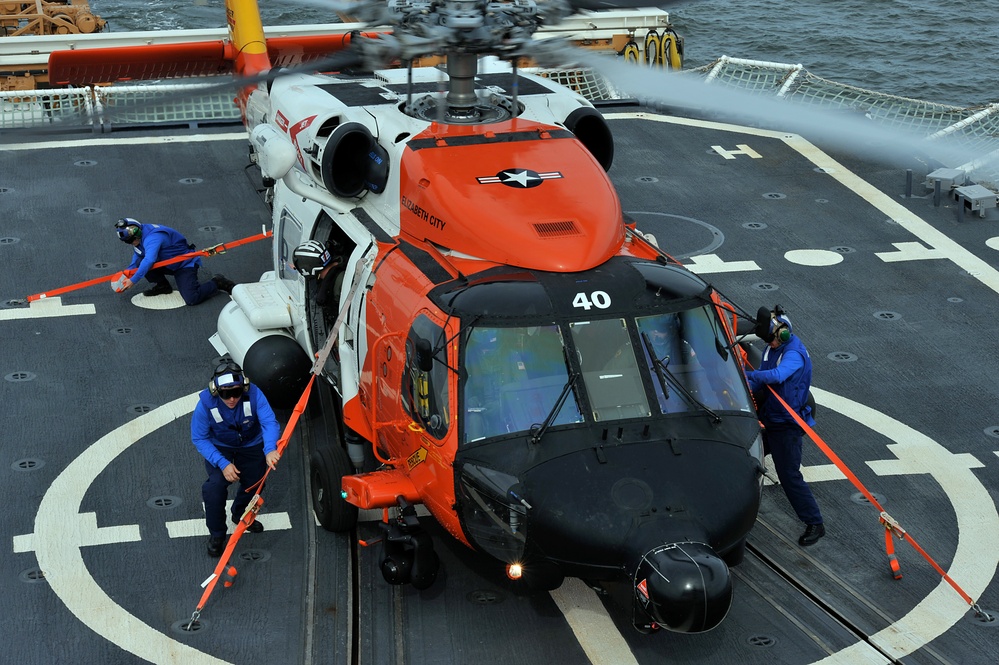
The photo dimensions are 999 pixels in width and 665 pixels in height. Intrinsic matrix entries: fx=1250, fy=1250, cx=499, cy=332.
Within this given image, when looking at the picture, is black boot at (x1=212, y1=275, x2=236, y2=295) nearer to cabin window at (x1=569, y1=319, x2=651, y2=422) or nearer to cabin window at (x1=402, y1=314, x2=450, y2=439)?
cabin window at (x1=402, y1=314, x2=450, y2=439)

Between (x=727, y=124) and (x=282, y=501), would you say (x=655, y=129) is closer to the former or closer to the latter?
(x=727, y=124)

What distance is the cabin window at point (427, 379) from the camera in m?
9.61

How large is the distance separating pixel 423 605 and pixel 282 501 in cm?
219

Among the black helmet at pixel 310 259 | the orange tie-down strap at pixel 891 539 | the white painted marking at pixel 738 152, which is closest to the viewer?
the orange tie-down strap at pixel 891 539

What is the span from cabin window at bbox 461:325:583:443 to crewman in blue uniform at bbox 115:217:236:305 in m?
6.87

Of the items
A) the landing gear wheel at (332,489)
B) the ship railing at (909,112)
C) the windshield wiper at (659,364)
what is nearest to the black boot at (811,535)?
the windshield wiper at (659,364)

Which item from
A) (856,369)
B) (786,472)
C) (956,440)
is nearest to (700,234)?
(856,369)

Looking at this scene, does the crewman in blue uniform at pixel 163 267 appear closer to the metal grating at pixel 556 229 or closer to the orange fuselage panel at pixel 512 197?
the orange fuselage panel at pixel 512 197

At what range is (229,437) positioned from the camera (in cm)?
1041

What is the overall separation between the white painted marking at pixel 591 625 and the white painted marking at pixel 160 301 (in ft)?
24.0

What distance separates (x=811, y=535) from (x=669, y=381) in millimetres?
2321

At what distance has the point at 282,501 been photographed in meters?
11.6

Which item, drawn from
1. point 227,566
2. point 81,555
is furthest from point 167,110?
point 227,566

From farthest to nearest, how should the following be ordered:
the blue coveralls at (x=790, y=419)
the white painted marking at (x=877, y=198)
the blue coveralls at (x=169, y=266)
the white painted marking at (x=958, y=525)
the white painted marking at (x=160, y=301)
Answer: the white painted marking at (x=877, y=198), the white painted marking at (x=160, y=301), the blue coveralls at (x=169, y=266), the blue coveralls at (x=790, y=419), the white painted marking at (x=958, y=525)
